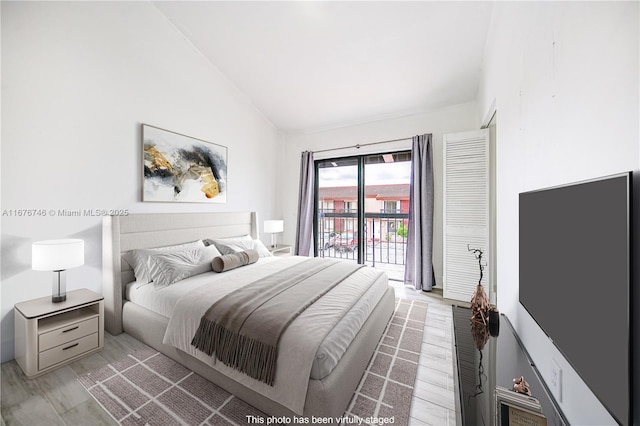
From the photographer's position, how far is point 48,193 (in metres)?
2.15

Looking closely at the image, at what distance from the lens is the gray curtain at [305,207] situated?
4762 mm

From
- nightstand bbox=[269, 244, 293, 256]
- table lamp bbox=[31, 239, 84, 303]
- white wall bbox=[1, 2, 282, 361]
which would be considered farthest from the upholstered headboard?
nightstand bbox=[269, 244, 293, 256]

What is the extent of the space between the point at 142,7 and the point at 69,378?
11.9 ft

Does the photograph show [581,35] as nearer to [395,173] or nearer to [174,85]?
[395,173]

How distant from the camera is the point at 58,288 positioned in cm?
206

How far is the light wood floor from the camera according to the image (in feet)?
4.90

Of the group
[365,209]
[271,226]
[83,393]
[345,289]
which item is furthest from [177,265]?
[365,209]

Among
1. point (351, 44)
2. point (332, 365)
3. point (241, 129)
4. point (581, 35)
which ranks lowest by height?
point (332, 365)

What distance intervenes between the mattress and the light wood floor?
470 mm

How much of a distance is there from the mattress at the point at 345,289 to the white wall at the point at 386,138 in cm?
197

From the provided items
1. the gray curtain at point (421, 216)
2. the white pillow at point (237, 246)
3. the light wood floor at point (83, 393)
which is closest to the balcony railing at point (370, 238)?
the gray curtain at point (421, 216)

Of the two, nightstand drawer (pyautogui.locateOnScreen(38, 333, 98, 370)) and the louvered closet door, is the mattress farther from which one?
the louvered closet door

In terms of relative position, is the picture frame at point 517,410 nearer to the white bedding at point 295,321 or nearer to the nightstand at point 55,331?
the white bedding at point 295,321

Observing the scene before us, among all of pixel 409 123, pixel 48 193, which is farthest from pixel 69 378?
pixel 409 123
